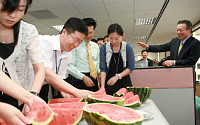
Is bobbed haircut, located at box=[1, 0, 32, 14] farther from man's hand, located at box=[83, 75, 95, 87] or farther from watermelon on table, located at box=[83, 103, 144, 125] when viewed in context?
man's hand, located at box=[83, 75, 95, 87]

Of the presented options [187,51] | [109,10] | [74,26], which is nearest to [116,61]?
[74,26]

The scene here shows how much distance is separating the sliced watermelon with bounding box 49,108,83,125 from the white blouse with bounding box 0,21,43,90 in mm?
474

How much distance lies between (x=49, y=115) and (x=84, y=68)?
1.50 meters

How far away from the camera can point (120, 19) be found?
7.09 metres

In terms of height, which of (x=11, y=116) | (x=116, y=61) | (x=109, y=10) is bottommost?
(x=11, y=116)

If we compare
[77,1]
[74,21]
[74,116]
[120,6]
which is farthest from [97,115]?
[120,6]

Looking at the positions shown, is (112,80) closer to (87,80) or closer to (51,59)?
(87,80)

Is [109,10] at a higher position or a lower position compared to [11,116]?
higher

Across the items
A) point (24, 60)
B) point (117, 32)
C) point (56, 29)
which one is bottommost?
point (24, 60)

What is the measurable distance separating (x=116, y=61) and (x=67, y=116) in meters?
1.39

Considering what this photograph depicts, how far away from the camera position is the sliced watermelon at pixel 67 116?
75 centimetres

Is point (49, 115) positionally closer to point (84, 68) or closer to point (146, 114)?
point (146, 114)

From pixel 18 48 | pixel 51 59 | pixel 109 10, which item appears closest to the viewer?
pixel 18 48

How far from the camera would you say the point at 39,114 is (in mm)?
658
